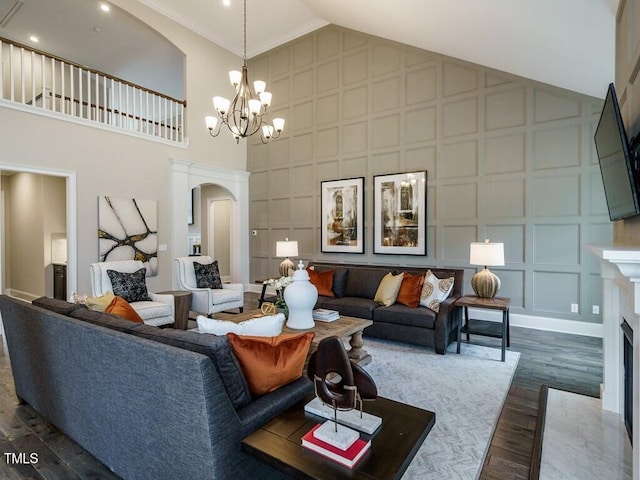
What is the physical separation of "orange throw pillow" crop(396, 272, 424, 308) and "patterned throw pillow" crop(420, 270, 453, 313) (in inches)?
2.3

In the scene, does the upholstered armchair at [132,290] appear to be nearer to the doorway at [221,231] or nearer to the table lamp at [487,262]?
the table lamp at [487,262]

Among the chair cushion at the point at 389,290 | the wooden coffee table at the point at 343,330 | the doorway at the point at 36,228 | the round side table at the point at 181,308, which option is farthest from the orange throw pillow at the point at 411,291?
the doorway at the point at 36,228

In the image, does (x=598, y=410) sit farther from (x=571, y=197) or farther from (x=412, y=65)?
(x=412, y=65)

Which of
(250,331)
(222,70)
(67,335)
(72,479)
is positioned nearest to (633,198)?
(250,331)

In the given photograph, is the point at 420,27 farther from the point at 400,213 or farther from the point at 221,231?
the point at 221,231

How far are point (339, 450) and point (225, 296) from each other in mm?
4130

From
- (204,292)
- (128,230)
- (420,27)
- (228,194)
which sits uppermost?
(420,27)

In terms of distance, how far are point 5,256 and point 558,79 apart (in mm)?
10428

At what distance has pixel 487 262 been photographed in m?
3.77

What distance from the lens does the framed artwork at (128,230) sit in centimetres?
525

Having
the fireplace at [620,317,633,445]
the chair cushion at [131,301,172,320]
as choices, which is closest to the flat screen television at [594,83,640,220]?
the fireplace at [620,317,633,445]

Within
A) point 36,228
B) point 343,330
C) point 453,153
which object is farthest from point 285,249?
point 36,228

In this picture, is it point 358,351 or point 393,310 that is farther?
point 393,310

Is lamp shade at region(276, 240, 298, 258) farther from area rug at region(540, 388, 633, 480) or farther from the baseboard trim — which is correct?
area rug at region(540, 388, 633, 480)
